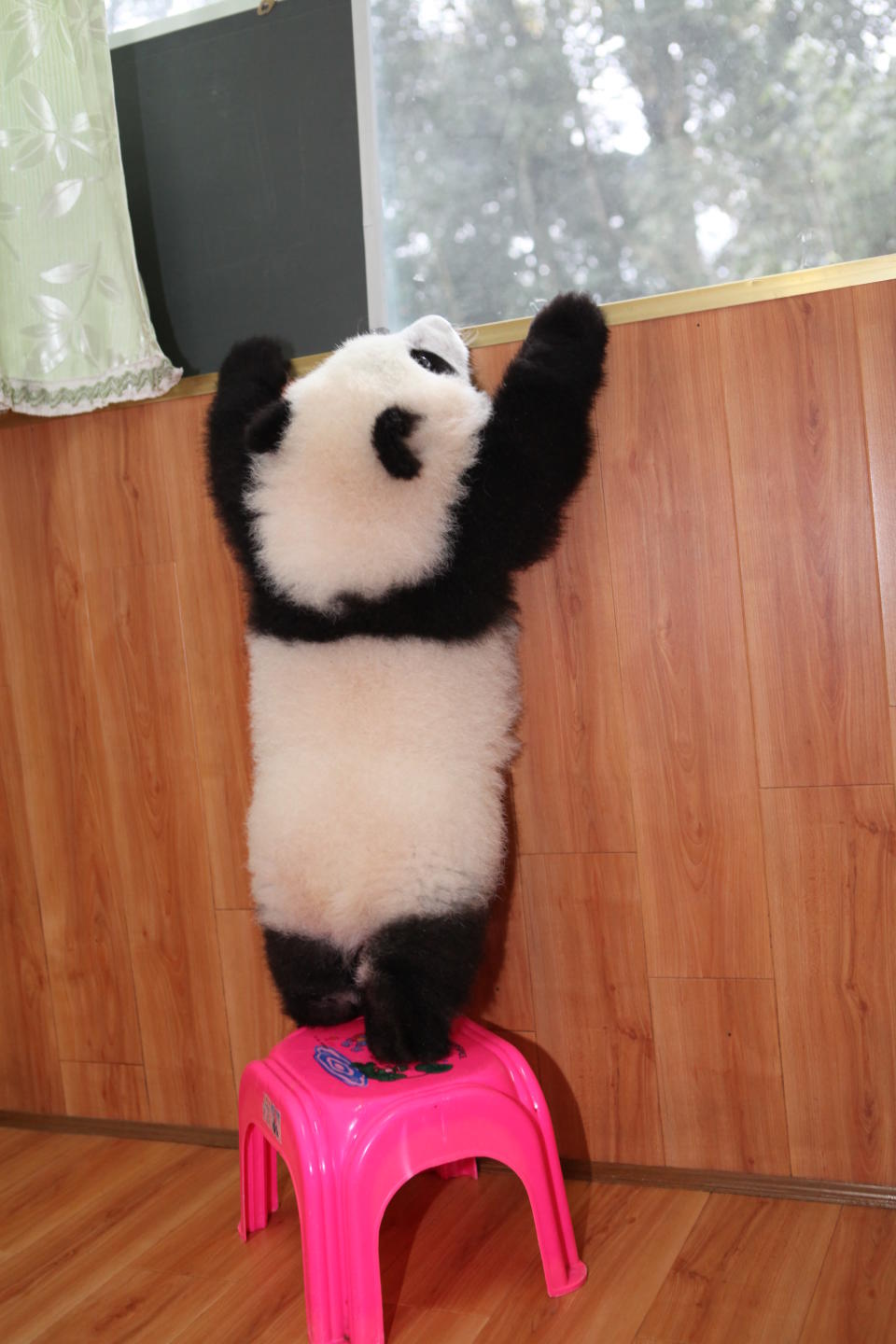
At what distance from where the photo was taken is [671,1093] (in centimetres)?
164

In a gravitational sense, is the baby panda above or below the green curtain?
below

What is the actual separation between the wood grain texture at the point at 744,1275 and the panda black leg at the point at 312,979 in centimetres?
54

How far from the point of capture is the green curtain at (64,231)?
167 cm

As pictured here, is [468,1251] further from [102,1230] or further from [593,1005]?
[102,1230]

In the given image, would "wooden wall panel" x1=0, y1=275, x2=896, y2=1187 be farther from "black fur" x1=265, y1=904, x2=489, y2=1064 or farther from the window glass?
"black fur" x1=265, y1=904, x2=489, y2=1064

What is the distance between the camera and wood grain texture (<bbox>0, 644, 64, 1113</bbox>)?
200 cm

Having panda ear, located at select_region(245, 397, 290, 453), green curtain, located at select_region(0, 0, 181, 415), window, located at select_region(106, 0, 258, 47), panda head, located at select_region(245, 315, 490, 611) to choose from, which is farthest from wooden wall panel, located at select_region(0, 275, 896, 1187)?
window, located at select_region(106, 0, 258, 47)

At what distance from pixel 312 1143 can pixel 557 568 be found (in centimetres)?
83

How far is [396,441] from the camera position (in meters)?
1.38

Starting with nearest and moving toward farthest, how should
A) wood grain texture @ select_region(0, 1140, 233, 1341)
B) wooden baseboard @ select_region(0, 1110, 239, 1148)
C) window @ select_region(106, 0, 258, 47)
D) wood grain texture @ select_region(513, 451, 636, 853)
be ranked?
wood grain texture @ select_region(0, 1140, 233, 1341)
wood grain texture @ select_region(513, 451, 636, 853)
window @ select_region(106, 0, 258, 47)
wooden baseboard @ select_region(0, 1110, 239, 1148)

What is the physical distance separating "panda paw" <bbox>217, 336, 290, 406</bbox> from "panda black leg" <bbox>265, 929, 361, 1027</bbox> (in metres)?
0.76

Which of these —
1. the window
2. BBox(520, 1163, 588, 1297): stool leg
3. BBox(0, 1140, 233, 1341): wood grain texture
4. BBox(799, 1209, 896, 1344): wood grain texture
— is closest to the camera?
BBox(799, 1209, 896, 1344): wood grain texture

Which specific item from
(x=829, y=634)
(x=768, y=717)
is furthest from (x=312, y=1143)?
(x=829, y=634)

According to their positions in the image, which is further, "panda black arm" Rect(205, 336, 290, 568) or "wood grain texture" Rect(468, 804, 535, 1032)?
"wood grain texture" Rect(468, 804, 535, 1032)
